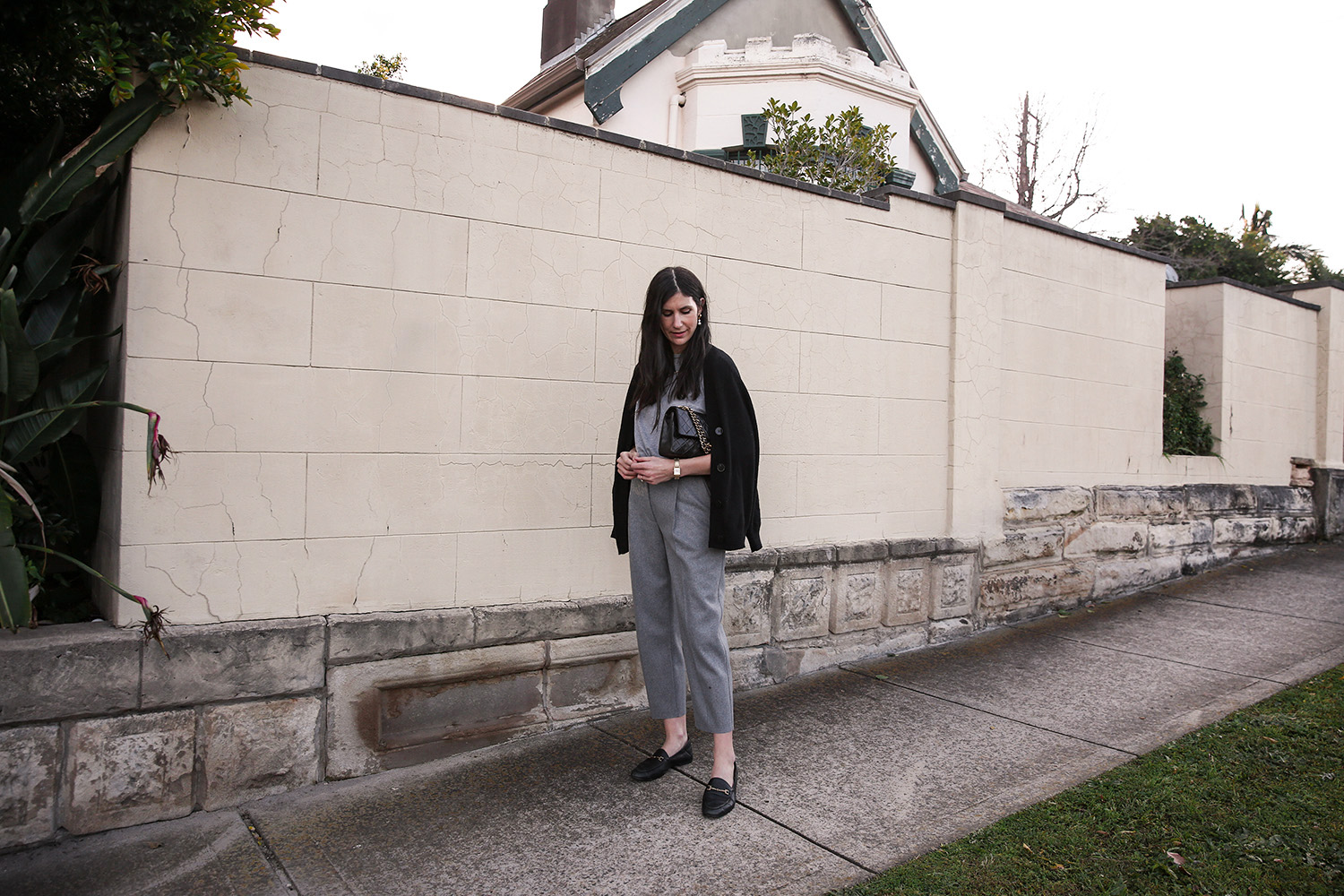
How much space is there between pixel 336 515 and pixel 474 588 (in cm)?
65

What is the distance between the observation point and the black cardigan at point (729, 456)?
327 centimetres

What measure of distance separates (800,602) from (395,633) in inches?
84.7

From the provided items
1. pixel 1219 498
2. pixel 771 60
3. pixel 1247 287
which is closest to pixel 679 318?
pixel 1219 498

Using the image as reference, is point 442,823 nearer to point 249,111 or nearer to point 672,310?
point 672,310

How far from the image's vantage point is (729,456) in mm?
3279

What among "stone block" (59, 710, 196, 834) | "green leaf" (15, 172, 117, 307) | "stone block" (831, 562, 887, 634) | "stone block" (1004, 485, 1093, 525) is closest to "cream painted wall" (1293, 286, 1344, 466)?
"stone block" (1004, 485, 1093, 525)

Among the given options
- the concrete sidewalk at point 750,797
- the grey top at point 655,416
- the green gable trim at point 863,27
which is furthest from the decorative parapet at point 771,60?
the grey top at point 655,416

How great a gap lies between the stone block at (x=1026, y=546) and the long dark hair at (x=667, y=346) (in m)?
3.09

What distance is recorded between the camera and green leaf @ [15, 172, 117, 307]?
3.03 metres

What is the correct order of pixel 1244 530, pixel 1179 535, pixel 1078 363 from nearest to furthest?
pixel 1078 363 < pixel 1179 535 < pixel 1244 530

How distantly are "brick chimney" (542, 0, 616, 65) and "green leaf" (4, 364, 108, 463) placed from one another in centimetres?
1078

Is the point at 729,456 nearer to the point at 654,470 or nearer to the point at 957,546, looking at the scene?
the point at 654,470

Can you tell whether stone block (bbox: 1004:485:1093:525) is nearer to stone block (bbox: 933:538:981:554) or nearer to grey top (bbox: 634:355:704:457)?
stone block (bbox: 933:538:981:554)

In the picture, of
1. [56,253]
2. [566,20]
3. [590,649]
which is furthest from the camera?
[566,20]
